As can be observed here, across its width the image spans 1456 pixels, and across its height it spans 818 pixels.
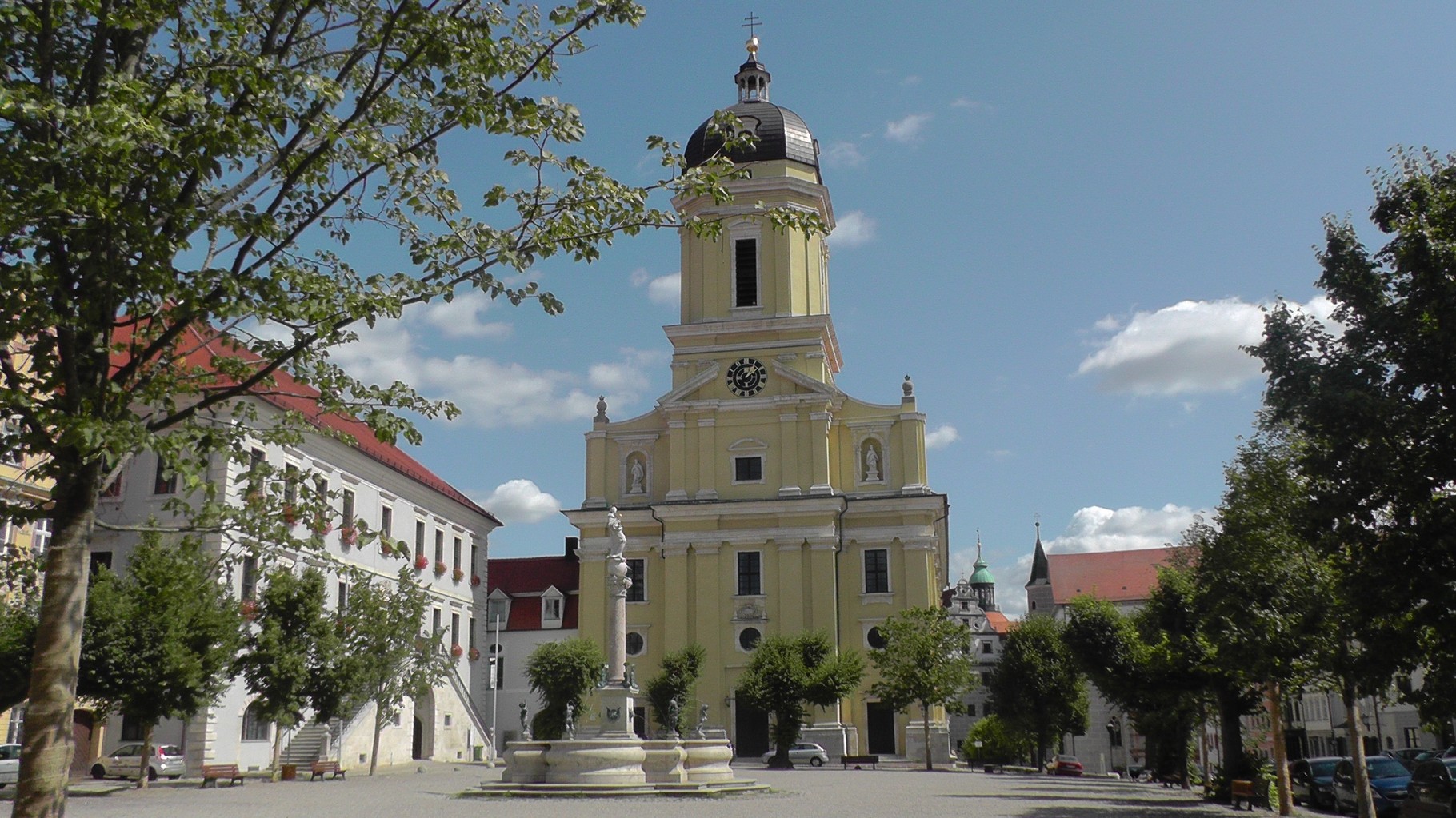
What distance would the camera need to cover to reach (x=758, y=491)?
53.9 m

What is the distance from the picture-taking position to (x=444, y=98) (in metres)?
8.79

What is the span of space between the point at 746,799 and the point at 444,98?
17.7 meters

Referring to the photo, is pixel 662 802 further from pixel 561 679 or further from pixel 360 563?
pixel 561 679

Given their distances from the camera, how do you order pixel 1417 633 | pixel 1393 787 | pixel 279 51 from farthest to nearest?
pixel 1393 787
pixel 1417 633
pixel 279 51

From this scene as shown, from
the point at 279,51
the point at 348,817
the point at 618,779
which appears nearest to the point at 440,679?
the point at 618,779

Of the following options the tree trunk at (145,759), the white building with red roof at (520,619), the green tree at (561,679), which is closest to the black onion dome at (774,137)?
the white building with red roof at (520,619)

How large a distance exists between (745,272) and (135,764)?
34.5 m

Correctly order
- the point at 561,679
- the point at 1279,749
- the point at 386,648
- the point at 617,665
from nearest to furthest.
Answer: the point at 1279,749 → the point at 617,665 → the point at 386,648 → the point at 561,679

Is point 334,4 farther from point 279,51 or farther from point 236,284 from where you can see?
point 236,284

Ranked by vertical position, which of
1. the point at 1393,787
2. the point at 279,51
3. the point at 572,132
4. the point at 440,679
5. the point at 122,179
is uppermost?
the point at 279,51

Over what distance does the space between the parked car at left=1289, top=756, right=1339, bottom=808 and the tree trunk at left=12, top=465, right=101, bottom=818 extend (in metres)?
30.6

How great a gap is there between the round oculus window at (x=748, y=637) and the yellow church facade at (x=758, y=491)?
0.06m

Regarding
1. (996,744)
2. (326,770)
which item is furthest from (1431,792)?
(996,744)

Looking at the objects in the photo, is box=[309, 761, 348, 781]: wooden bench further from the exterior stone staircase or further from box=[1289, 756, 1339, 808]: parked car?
box=[1289, 756, 1339, 808]: parked car
